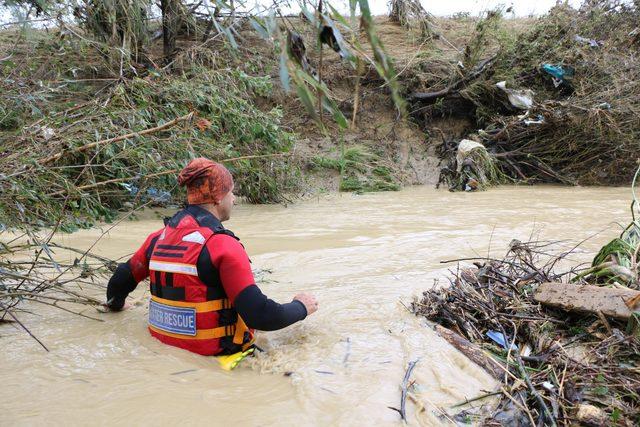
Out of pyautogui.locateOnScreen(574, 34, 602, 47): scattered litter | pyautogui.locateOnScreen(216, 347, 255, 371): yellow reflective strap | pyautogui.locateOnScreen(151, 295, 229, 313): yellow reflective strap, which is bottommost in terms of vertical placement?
pyautogui.locateOnScreen(216, 347, 255, 371): yellow reflective strap

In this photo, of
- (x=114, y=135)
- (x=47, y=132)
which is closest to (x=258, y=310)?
(x=47, y=132)

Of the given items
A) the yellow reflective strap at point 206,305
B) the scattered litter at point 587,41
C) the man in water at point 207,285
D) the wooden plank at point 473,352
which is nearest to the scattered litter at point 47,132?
the man in water at point 207,285

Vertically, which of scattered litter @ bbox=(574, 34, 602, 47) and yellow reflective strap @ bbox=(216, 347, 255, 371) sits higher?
scattered litter @ bbox=(574, 34, 602, 47)

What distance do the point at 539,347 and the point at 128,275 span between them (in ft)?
7.21

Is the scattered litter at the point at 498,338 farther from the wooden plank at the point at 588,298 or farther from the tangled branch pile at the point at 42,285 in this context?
the tangled branch pile at the point at 42,285

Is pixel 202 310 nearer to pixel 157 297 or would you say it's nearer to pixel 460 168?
pixel 157 297

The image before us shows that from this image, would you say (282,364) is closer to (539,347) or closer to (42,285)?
(539,347)

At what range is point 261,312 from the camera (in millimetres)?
2359

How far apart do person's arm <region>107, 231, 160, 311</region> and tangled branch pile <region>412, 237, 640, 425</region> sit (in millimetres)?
1583

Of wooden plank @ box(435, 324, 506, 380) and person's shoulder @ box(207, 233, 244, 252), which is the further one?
person's shoulder @ box(207, 233, 244, 252)

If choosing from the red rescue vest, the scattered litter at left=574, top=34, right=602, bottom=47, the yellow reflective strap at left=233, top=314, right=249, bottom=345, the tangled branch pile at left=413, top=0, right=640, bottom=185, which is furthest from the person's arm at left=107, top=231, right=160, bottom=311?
the scattered litter at left=574, top=34, right=602, bottom=47

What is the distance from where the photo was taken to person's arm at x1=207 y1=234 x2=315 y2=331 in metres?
2.35

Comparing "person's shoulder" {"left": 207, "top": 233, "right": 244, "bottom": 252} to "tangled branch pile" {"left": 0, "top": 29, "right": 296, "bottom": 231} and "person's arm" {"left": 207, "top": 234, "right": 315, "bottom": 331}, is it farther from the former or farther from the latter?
"tangled branch pile" {"left": 0, "top": 29, "right": 296, "bottom": 231}

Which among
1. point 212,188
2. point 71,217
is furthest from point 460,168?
point 212,188
